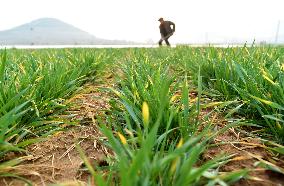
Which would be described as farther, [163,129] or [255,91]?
[255,91]

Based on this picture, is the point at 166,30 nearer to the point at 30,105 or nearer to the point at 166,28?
the point at 166,28

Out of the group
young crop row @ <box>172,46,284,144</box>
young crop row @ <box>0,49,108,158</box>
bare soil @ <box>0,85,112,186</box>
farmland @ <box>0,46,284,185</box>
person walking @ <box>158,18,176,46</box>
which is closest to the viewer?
farmland @ <box>0,46,284,185</box>

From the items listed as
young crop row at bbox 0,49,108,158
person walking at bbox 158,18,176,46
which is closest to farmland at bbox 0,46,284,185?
young crop row at bbox 0,49,108,158

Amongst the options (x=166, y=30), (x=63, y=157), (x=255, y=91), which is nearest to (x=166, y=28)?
(x=166, y=30)

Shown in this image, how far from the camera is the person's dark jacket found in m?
14.7

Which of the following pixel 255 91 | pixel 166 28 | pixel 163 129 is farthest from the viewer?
pixel 166 28

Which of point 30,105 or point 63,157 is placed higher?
point 30,105

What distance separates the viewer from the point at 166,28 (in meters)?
14.7

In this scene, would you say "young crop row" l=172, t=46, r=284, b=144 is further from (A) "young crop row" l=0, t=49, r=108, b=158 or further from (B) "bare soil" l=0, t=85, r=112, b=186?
(A) "young crop row" l=0, t=49, r=108, b=158

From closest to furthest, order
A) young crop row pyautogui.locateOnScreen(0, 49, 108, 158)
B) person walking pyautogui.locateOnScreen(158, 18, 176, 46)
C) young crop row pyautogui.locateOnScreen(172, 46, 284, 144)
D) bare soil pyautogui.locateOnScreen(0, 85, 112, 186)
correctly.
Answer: bare soil pyautogui.locateOnScreen(0, 85, 112, 186) < young crop row pyautogui.locateOnScreen(0, 49, 108, 158) < young crop row pyautogui.locateOnScreen(172, 46, 284, 144) < person walking pyautogui.locateOnScreen(158, 18, 176, 46)

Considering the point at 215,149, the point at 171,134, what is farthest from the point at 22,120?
the point at 215,149

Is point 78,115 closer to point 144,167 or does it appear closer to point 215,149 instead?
point 215,149

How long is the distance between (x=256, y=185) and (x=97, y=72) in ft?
7.73

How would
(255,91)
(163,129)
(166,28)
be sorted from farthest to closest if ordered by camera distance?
(166,28)
(255,91)
(163,129)
